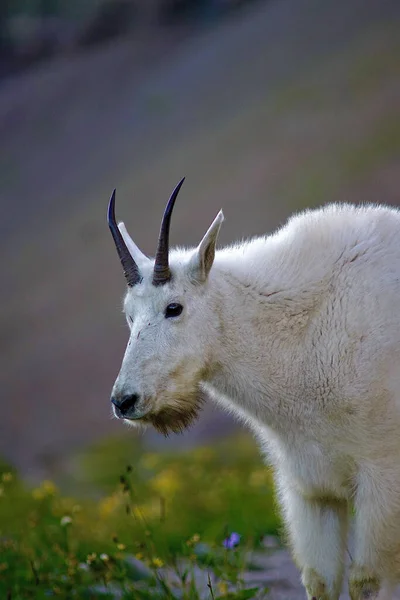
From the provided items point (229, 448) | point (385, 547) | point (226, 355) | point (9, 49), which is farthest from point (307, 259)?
point (9, 49)

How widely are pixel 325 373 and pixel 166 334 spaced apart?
729mm

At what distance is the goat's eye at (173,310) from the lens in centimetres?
445

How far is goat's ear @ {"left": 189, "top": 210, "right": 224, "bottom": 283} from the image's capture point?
438 centimetres

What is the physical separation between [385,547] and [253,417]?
33.5 inches

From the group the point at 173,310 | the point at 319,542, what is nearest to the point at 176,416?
the point at 173,310

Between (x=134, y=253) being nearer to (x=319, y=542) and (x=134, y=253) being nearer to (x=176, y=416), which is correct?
(x=176, y=416)

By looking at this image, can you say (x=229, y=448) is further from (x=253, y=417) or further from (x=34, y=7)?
(x=34, y=7)

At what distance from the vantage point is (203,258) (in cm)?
445

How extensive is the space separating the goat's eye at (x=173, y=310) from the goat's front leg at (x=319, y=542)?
3.32ft

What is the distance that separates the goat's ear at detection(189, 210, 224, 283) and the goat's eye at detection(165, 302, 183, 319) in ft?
0.50

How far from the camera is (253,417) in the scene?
4.66 m

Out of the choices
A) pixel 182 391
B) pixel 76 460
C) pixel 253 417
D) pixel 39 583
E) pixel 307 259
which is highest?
pixel 307 259

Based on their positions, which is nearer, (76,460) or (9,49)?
(76,460)

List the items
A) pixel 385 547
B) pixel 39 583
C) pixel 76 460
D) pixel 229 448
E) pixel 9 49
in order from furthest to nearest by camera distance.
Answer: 1. pixel 9 49
2. pixel 76 460
3. pixel 229 448
4. pixel 39 583
5. pixel 385 547
